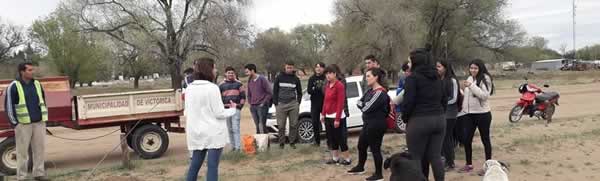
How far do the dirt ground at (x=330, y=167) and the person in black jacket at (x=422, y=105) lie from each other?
1.79m

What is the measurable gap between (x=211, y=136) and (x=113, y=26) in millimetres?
35821

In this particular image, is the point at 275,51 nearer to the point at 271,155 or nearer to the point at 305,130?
the point at 305,130

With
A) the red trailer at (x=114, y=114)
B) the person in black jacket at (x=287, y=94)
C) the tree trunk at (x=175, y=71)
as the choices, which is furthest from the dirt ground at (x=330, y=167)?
the tree trunk at (x=175, y=71)

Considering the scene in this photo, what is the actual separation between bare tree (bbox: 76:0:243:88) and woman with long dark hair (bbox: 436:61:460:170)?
31057mm

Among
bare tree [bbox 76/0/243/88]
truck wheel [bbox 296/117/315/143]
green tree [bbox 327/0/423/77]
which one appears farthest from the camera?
green tree [bbox 327/0/423/77]

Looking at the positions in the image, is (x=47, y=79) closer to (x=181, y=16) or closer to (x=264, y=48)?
(x=181, y=16)

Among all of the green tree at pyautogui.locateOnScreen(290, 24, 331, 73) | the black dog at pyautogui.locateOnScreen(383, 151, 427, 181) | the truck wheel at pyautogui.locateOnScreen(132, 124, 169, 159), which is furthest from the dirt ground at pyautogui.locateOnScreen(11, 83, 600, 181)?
the green tree at pyautogui.locateOnScreen(290, 24, 331, 73)

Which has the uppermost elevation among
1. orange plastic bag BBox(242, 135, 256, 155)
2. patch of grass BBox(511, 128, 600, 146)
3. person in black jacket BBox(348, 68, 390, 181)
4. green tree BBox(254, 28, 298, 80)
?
green tree BBox(254, 28, 298, 80)

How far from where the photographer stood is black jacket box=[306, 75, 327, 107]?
834 centimetres

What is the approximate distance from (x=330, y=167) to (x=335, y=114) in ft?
2.59

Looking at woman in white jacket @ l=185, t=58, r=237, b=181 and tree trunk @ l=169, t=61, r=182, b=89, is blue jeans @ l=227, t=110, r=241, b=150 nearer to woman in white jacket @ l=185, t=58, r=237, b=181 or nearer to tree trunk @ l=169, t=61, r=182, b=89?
woman in white jacket @ l=185, t=58, r=237, b=181

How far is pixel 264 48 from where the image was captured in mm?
68688

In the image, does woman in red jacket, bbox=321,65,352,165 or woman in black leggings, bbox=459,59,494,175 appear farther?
woman in red jacket, bbox=321,65,352,165

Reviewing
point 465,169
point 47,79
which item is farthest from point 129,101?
point 465,169
